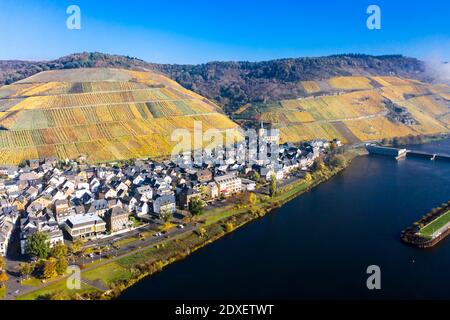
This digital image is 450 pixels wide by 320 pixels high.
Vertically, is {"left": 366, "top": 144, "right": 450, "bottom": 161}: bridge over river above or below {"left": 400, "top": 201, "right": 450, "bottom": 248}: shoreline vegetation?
above

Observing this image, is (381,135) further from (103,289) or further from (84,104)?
(103,289)

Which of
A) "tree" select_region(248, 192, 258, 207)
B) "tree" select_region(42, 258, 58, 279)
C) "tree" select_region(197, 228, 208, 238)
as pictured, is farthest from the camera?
"tree" select_region(248, 192, 258, 207)

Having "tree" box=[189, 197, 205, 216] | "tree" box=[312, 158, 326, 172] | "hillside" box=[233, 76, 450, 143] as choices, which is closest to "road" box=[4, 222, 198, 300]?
"tree" box=[189, 197, 205, 216]

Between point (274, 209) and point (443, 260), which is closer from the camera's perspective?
point (443, 260)

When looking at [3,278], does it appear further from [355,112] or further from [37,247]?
[355,112]

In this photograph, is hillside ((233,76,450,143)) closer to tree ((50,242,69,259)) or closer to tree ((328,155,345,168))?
tree ((328,155,345,168))

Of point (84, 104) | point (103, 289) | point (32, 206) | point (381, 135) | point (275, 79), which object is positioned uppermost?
point (275, 79)

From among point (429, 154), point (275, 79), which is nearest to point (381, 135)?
point (429, 154)
